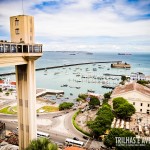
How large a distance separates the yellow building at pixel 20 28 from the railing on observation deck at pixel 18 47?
2.24 feet

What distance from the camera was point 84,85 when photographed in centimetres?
10788

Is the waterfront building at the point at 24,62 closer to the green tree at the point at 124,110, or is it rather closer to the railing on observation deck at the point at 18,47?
the railing on observation deck at the point at 18,47

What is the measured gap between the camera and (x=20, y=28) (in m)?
20.5

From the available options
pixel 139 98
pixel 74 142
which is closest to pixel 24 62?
pixel 74 142

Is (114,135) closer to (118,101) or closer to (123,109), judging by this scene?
(123,109)

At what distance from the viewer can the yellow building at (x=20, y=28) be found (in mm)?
20328

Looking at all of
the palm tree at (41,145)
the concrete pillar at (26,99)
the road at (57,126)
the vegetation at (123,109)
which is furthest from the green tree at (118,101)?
the palm tree at (41,145)

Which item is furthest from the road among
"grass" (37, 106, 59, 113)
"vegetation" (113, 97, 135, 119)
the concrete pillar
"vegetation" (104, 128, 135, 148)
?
the concrete pillar

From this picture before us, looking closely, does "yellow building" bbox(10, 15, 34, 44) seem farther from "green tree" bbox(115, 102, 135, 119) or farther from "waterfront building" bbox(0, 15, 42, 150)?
"green tree" bbox(115, 102, 135, 119)

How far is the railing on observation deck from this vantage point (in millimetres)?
17641

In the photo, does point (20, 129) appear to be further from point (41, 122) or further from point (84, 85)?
point (84, 85)

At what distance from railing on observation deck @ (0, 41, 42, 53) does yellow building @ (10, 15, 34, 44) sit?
683 millimetres

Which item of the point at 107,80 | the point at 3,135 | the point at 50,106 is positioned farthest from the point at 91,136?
the point at 107,80

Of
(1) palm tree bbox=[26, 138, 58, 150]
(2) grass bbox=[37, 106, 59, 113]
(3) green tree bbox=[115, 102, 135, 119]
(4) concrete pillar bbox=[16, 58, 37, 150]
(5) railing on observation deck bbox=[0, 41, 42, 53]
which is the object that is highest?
(5) railing on observation deck bbox=[0, 41, 42, 53]
